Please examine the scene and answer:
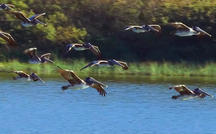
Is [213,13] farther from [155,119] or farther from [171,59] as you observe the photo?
[155,119]

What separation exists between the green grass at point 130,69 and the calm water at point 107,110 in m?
2.87

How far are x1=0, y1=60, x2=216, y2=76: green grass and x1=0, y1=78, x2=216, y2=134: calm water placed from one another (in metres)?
2.87

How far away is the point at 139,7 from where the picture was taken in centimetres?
5838


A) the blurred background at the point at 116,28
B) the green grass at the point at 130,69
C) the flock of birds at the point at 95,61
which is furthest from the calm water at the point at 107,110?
the blurred background at the point at 116,28

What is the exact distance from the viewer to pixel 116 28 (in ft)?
188

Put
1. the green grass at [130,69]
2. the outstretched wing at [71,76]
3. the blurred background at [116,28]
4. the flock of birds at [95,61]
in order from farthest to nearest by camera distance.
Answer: the blurred background at [116,28] < the green grass at [130,69] < the flock of birds at [95,61] < the outstretched wing at [71,76]

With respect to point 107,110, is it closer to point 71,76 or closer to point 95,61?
point 95,61

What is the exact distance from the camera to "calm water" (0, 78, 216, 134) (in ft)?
112

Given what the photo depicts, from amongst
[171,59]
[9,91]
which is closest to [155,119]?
[9,91]

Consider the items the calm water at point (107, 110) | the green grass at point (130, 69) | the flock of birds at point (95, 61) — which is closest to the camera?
the flock of birds at point (95, 61)

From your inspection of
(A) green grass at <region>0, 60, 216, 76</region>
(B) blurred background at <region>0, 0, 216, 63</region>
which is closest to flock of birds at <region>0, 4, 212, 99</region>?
(A) green grass at <region>0, 60, 216, 76</region>

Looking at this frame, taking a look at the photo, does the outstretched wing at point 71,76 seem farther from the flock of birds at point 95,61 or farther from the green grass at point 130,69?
the green grass at point 130,69

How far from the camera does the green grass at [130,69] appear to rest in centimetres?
4922

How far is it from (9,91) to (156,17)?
1669cm
